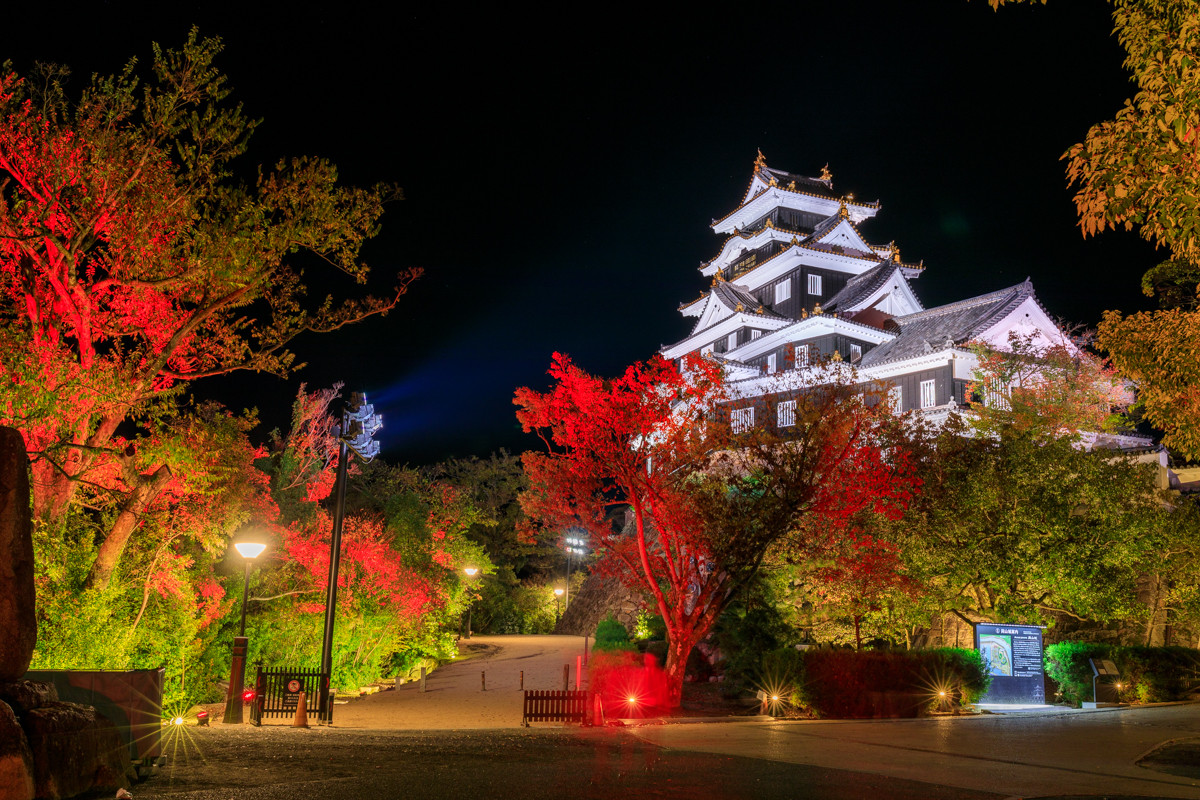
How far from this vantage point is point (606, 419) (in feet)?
60.2

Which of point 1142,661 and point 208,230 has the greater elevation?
point 208,230

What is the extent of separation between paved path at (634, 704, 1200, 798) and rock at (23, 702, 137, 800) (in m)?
7.80

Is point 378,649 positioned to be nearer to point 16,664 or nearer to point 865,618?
point 865,618

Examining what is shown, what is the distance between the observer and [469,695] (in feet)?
68.9

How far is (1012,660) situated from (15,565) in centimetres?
2115

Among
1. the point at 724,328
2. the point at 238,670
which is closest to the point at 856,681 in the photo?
the point at 238,670

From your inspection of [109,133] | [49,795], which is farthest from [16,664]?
[109,133]

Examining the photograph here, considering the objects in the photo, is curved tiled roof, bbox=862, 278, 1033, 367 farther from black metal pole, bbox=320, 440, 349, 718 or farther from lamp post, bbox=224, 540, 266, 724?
lamp post, bbox=224, 540, 266, 724

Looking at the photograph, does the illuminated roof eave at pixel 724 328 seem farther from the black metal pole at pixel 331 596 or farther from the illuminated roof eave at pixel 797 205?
the black metal pole at pixel 331 596

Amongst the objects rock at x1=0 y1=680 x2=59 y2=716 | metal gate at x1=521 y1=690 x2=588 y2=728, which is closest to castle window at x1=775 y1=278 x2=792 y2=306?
metal gate at x1=521 y1=690 x2=588 y2=728

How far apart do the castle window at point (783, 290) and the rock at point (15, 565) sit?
42966 millimetres

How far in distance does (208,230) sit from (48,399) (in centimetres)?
345

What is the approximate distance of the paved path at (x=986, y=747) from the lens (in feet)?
32.7

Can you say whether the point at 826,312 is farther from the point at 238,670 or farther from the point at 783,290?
the point at 238,670
